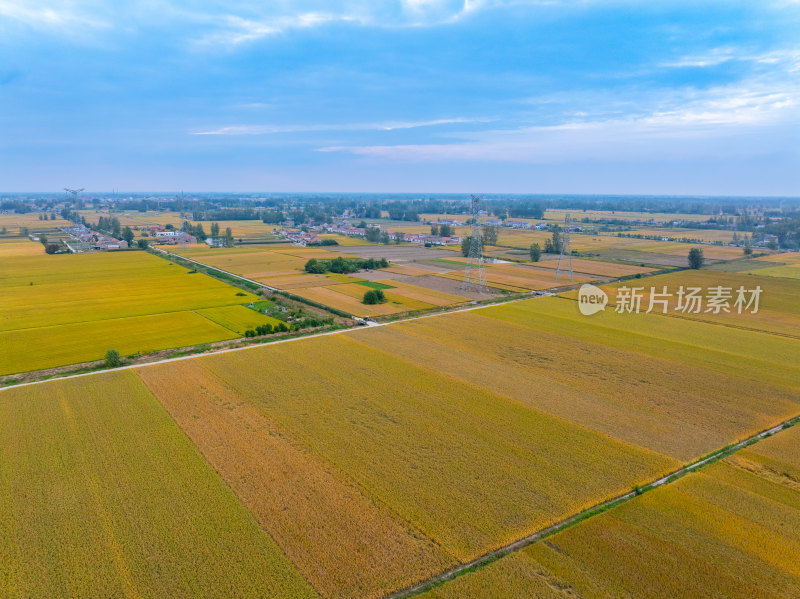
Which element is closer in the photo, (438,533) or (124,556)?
(124,556)

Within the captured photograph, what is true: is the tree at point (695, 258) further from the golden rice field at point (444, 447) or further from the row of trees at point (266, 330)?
the row of trees at point (266, 330)

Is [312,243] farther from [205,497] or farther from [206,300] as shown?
[205,497]

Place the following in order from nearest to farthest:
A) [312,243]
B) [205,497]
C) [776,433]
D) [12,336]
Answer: [205,497], [776,433], [12,336], [312,243]

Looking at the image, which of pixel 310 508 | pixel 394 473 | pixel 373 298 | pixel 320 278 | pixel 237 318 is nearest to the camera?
pixel 310 508

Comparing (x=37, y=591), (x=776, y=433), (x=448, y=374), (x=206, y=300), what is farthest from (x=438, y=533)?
(x=206, y=300)
